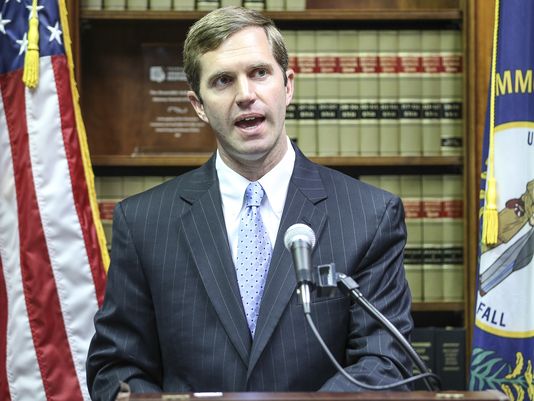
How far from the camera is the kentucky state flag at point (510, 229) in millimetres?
3301

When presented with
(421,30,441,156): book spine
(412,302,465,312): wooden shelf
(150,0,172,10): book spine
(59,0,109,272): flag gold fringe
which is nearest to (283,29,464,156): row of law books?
(421,30,441,156): book spine

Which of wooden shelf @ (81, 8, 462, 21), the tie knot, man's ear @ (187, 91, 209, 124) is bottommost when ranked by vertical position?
the tie knot

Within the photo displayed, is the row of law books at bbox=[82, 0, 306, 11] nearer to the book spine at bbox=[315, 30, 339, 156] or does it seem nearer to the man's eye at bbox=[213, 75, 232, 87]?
the book spine at bbox=[315, 30, 339, 156]

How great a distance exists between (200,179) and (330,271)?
30.0 inches

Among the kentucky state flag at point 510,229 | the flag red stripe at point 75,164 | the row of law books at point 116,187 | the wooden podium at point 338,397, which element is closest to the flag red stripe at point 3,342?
the flag red stripe at point 75,164

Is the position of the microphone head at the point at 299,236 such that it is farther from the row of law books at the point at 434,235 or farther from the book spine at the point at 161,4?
the book spine at the point at 161,4

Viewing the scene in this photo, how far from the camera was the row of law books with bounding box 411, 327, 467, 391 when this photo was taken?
384cm

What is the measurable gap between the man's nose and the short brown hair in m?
0.11

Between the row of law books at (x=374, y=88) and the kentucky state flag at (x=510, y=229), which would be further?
the row of law books at (x=374, y=88)

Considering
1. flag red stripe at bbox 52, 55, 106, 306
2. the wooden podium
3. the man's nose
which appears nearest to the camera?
the wooden podium

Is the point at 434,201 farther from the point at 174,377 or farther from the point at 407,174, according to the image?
the point at 174,377

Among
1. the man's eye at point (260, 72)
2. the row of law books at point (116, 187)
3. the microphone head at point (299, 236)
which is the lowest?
the row of law books at point (116, 187)

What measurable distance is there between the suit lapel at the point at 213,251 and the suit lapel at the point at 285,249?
0.05m

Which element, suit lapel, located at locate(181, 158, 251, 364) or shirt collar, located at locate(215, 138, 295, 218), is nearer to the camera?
suit lapel, located at locate(181, 158, 251, 364)
